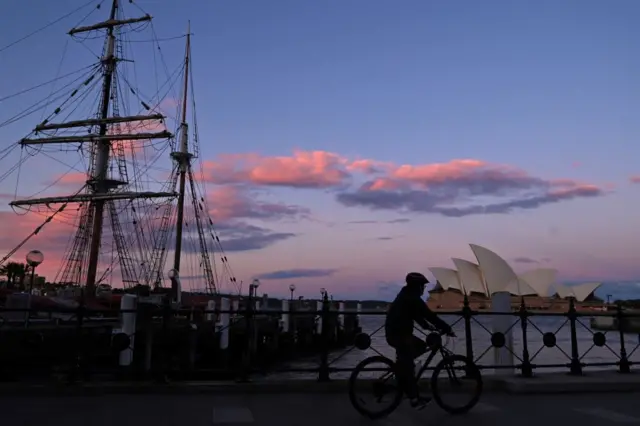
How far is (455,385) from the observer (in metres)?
8.47

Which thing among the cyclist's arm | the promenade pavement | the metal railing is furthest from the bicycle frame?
the metal railing

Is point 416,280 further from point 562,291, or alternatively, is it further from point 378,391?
point 562,291

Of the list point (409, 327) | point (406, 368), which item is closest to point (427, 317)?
point (409, 327)

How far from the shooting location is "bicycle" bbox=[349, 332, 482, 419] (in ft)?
26.6

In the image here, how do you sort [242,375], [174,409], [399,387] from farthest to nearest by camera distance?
[242,375]
[174,409]
[399,387]

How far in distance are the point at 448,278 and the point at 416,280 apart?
335 ft

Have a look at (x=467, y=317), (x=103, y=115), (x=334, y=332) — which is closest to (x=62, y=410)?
(x=467, y=317)

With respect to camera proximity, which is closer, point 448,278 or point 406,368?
point 406,368

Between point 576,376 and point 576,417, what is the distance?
11.5 feet

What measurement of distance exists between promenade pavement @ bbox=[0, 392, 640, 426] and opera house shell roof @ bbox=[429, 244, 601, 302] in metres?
84.9

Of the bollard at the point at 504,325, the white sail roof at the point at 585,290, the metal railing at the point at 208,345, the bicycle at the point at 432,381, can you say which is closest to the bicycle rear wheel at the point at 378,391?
the bicycle at the point at 432,381

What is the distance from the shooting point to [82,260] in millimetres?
53844

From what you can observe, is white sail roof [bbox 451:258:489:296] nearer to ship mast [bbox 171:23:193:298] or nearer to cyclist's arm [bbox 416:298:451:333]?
ship mast [bbox 171:23:193:298]

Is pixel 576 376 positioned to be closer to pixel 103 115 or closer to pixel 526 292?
pixel 103 115
